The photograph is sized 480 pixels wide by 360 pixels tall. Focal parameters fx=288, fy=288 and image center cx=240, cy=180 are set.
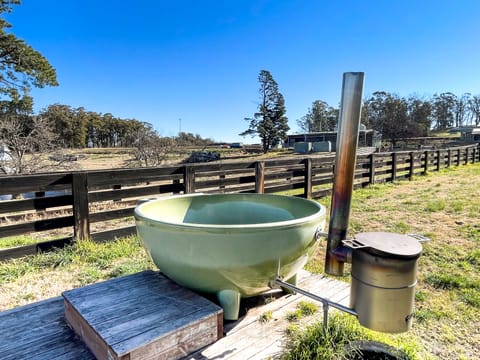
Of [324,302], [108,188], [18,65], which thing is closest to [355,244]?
[324,302]

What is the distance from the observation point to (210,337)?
132 cm

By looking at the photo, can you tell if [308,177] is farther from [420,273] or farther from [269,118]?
[269,118]

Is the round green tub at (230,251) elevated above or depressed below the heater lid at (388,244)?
below

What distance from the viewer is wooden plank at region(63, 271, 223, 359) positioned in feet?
3.65

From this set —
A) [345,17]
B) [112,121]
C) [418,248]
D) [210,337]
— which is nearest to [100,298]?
[210,337]

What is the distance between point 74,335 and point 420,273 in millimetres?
2821

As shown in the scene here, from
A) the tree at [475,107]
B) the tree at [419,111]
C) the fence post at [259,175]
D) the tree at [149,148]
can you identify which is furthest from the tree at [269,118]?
the tree at [475,107]

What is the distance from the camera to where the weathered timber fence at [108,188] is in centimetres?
287

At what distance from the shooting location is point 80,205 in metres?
3.15

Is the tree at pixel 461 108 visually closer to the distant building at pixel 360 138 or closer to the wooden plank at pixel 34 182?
the distant building at pixel 360 138

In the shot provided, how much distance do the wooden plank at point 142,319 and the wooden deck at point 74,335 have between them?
0.18 ft

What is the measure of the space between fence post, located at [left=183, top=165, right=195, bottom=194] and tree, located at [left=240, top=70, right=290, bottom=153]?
34879 mm

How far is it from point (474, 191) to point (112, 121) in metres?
56.3

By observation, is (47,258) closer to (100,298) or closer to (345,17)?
(100,298)
